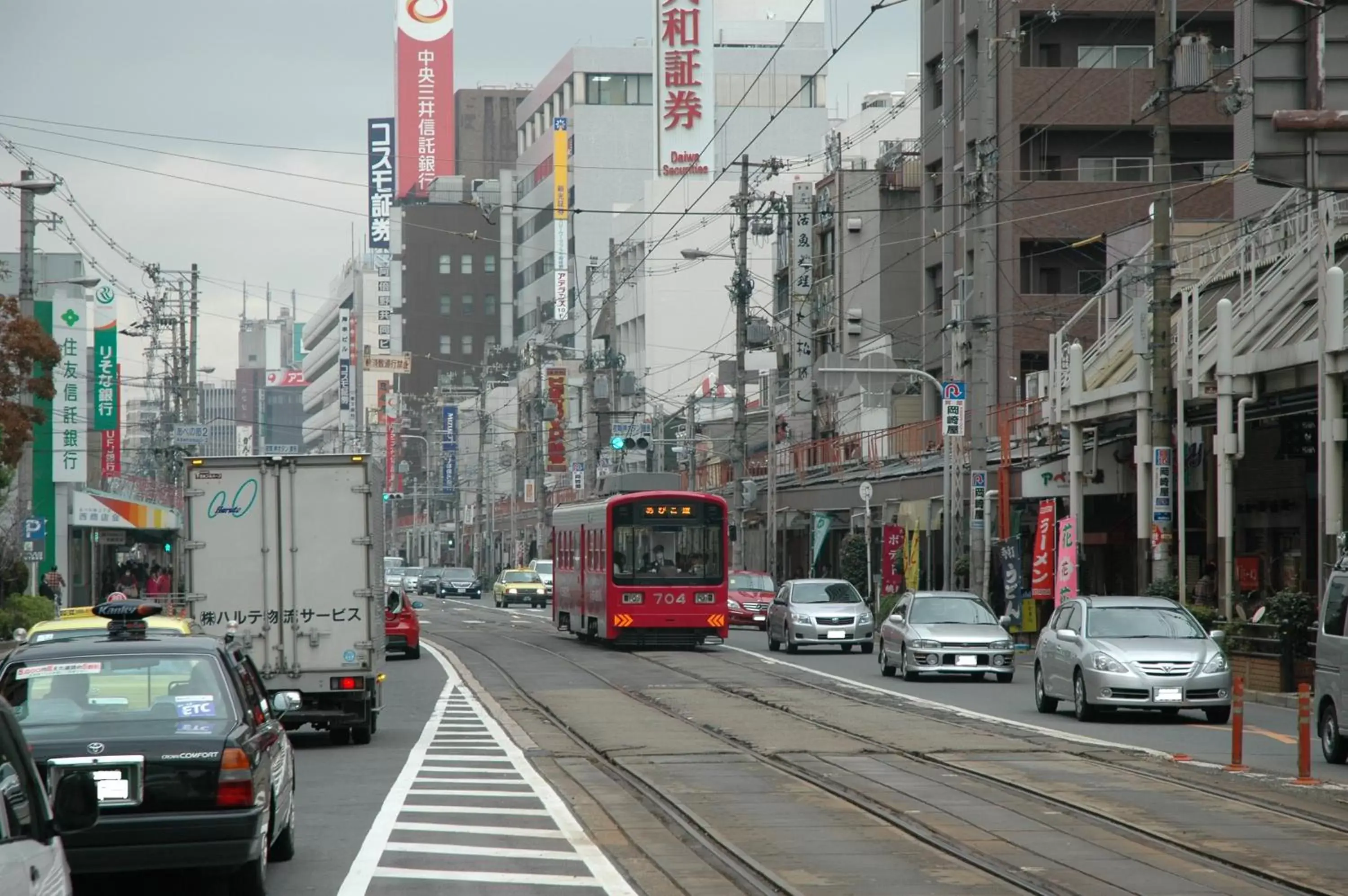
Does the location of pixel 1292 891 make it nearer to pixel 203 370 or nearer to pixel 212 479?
pixel 212 479

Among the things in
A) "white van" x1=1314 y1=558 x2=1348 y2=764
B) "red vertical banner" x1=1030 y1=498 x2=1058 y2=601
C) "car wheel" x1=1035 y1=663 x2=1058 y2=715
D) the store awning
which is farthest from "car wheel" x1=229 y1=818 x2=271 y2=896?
the store awning

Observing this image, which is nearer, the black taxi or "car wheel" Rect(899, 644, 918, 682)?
the black taxi

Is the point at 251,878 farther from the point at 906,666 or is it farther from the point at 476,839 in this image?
the point at 906,666

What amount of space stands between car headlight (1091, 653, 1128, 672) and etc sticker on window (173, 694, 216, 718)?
569 inches

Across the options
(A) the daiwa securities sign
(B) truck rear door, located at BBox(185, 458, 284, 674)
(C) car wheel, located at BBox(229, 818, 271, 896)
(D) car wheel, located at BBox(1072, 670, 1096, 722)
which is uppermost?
(A) the daiwa securities sign

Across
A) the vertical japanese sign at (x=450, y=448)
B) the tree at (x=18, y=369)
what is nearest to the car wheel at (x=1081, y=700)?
the tree at (x=18, y=369)

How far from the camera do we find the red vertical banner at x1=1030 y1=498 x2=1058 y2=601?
36688 millimetres

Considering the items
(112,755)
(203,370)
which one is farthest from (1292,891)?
(203,370)

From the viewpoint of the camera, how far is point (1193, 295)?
31250mm

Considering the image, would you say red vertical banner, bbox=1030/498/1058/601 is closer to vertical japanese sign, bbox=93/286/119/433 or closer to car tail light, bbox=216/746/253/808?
car tail light, bbox=216/746/253/808

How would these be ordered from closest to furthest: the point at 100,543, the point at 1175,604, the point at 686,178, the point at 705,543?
the point at 1175,604 → the point at 705,543 → the point at 100,543 → the point at 686,178

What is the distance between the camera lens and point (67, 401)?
5634 centimetres

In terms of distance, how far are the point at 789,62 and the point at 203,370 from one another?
49.2 m

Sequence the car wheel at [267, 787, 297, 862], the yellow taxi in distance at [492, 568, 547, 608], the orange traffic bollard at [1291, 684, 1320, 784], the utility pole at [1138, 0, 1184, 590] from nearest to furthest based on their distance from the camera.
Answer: the car wheel at [267, 787, 297, 862] < the orange traffic bollard at [1291, 684, 1320, 784] < the utility pole at [1138, 0, 1184, 590] < the yellow taxi in distance at [492, 568, 547, 608]
